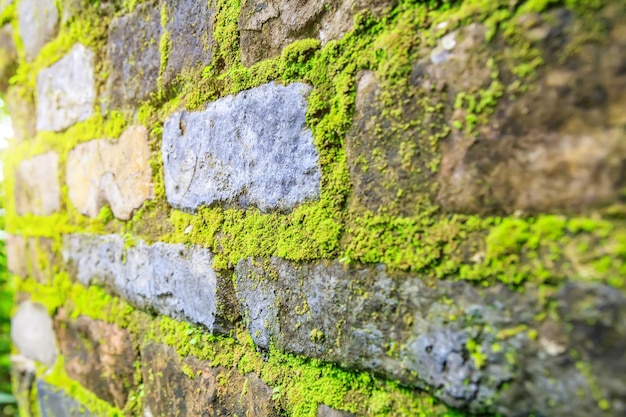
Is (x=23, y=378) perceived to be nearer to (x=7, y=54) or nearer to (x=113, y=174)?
(x=113, y=174)

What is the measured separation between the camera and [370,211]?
696mm

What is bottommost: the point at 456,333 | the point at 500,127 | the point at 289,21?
the point at 456,333

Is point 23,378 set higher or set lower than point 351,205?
lower

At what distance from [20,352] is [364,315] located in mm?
1966

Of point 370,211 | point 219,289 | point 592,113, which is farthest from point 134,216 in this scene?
point 592,113

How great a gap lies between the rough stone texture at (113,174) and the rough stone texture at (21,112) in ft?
1.33

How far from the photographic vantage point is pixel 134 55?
1190mm

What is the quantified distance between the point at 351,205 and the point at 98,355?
120cm

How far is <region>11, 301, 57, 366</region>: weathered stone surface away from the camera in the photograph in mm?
1691

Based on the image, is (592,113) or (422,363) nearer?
(592,113)

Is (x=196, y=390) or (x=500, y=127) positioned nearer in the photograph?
(x=500, y=127)

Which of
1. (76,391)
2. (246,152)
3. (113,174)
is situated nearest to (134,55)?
(113,174)

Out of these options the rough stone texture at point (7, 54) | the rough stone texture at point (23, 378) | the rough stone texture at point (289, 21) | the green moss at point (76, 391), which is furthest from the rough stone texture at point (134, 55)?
the rough stone texture at point (23, 378)

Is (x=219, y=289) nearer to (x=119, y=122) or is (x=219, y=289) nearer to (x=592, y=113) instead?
(x=119, y=122)
